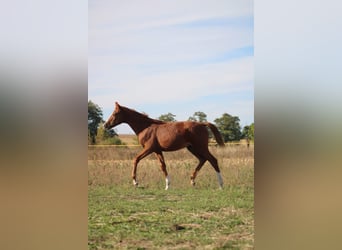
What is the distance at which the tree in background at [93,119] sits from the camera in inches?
132

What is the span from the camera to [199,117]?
345 cm

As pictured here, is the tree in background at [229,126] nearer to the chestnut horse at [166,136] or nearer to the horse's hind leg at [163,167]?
the chestnut horse at [166,136]

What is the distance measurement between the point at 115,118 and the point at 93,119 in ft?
0.59

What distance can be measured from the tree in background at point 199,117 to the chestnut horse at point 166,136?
1.2 inches

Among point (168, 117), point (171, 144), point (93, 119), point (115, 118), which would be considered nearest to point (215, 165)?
point (171, 144)

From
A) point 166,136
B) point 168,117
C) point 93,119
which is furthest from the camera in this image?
point 166,136

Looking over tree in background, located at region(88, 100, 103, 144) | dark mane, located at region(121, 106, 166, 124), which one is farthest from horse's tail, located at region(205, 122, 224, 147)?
tree in background, located at region(88, 100, 103, 144)

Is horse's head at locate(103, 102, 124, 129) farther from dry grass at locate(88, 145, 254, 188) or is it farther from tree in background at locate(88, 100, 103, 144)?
dry grass at locate(88, 145, 254, 188)

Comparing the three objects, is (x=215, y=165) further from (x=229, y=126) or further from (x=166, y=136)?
(x=166, y=136)

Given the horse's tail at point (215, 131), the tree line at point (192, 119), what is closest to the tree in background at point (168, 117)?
the tree line at point (192, 119)
